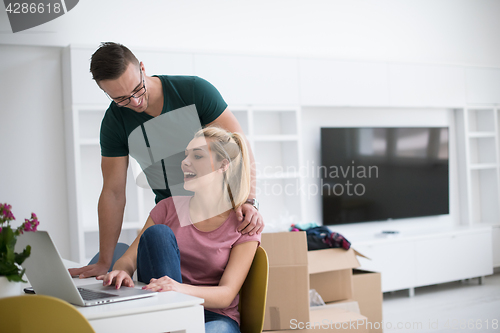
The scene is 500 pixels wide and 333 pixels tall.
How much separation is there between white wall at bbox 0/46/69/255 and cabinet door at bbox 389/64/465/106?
2.73 meters

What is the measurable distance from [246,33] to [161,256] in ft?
9.85

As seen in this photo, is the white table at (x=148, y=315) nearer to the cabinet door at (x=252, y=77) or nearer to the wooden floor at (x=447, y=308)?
the wooden floor at (x=447, y=308)

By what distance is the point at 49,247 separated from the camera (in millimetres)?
888

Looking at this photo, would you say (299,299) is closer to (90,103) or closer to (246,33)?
(90,103)

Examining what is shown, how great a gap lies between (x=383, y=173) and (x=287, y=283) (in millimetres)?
2484

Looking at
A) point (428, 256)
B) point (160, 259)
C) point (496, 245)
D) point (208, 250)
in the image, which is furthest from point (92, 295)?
point (496, 245)

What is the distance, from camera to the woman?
118 centimetres

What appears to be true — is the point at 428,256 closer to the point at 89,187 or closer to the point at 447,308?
the point at 447,308

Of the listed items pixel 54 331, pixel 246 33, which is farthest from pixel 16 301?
pixel 246 33

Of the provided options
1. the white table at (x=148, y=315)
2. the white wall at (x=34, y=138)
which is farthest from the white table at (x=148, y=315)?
the white wall at (x=34, y=138)

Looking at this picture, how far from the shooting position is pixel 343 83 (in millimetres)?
3857

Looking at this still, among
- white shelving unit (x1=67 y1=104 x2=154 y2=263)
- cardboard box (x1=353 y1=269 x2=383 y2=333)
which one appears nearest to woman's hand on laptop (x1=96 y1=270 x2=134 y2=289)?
cardboard box (x1=353 y1=269 x2=383 y2=333)

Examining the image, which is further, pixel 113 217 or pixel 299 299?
pixel 299 299

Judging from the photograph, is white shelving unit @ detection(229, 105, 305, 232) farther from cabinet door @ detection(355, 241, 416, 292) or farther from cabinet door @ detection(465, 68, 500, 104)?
cabinet door @ detection(465, 68, 500, 104)
